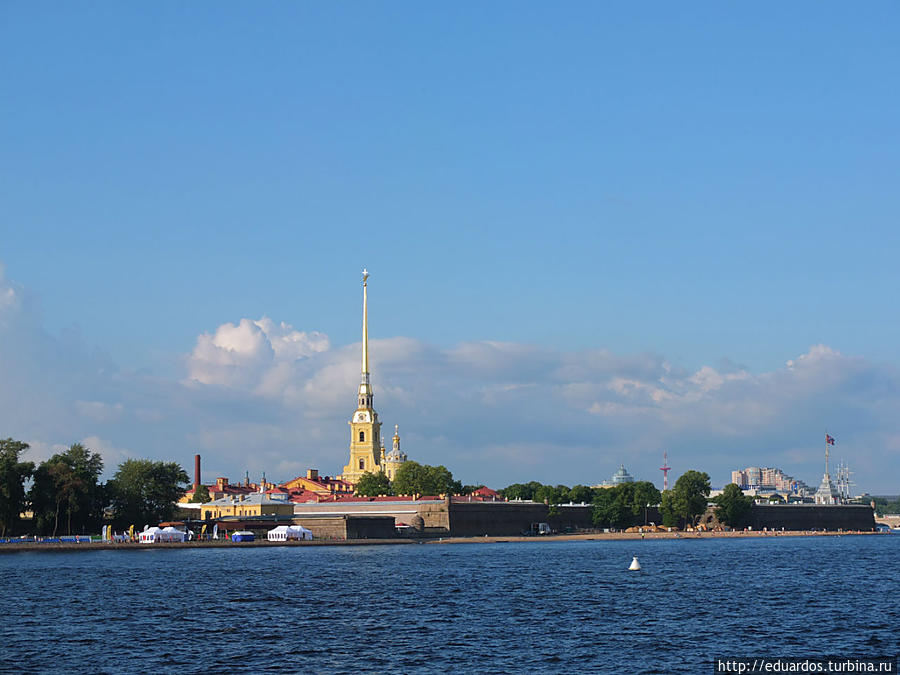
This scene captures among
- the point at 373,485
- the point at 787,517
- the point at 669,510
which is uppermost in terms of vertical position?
the point at 373,485

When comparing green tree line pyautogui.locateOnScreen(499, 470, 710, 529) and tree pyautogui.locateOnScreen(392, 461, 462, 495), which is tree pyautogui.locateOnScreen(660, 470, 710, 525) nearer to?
green tree line pyautogui.locateOnScreen(499, 470, 710, 529)

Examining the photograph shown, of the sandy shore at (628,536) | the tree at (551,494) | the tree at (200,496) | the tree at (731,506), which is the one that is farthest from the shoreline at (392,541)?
the tree at (200,496)

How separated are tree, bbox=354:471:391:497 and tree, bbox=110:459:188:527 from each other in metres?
40.8

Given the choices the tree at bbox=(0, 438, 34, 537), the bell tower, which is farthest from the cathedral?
the tree at bbox=(0, 438, 34, 537)

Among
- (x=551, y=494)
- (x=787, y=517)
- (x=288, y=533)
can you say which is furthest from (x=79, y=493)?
(x=787, y=517)

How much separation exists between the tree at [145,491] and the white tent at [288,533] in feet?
37.8

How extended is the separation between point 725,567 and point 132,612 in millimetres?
46777

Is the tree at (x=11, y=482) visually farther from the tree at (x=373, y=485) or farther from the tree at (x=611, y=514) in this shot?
the tree at (x=611, y=514)

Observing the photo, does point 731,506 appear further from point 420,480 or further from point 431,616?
point 431,616

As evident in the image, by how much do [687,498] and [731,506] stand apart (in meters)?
10.6

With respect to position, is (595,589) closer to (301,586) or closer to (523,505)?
(301,586)

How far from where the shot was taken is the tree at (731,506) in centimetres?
17688

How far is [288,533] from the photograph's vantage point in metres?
122

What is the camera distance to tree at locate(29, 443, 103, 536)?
110 metres
